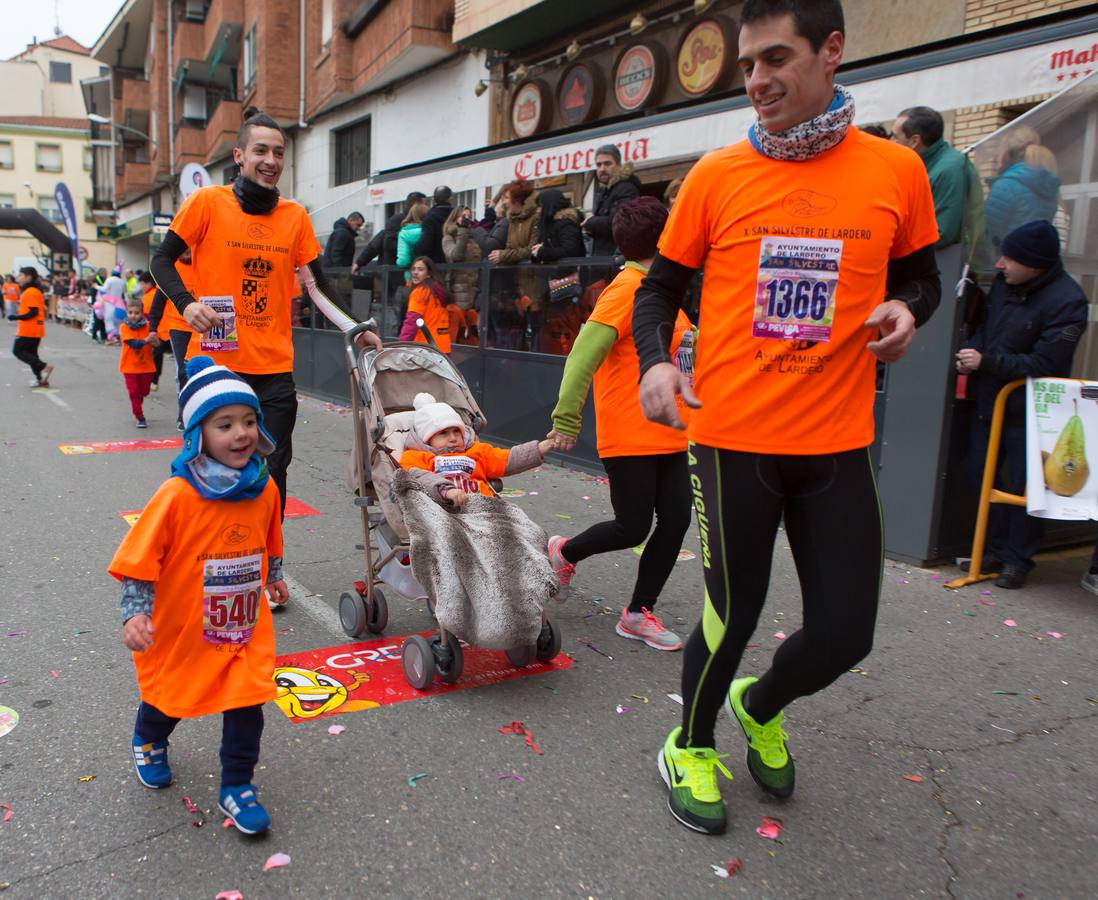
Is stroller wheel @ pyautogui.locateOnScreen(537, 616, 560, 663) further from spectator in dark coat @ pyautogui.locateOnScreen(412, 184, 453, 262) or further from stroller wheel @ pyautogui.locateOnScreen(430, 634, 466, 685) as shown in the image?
spectator in dark coat @ pyautogui.locateOnScreen(412, 184, 453, 262)

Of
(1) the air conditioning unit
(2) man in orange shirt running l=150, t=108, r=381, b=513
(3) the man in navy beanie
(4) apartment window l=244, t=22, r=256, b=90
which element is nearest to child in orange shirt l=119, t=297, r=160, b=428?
(2) man in orange shirt running l=150, t=108, r=381, b=513

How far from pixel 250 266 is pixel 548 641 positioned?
2353mm

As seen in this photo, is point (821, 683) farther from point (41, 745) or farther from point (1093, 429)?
point (1093, 429)

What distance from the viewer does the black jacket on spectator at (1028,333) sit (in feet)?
16.9

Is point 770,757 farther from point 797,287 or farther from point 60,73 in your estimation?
point 60,73

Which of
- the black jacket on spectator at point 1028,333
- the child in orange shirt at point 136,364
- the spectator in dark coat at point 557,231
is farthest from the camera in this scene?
the child in orange shirt at point 136,364

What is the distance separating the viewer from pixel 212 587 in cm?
267

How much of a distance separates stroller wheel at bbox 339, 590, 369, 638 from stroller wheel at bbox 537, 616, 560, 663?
2.80 ft

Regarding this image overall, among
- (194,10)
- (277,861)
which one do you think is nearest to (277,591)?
(277,861)

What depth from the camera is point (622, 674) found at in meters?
3.97

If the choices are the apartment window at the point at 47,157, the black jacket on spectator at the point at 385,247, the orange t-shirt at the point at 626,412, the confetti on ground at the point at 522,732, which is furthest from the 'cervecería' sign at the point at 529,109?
the apartment window at the point at 47,157

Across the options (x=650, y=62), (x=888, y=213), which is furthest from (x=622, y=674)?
(x=650, y=62)

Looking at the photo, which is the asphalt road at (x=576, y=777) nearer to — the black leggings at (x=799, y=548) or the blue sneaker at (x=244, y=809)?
the blue sneaker at (x=244, y=809)

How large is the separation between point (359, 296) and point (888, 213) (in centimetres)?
1112
